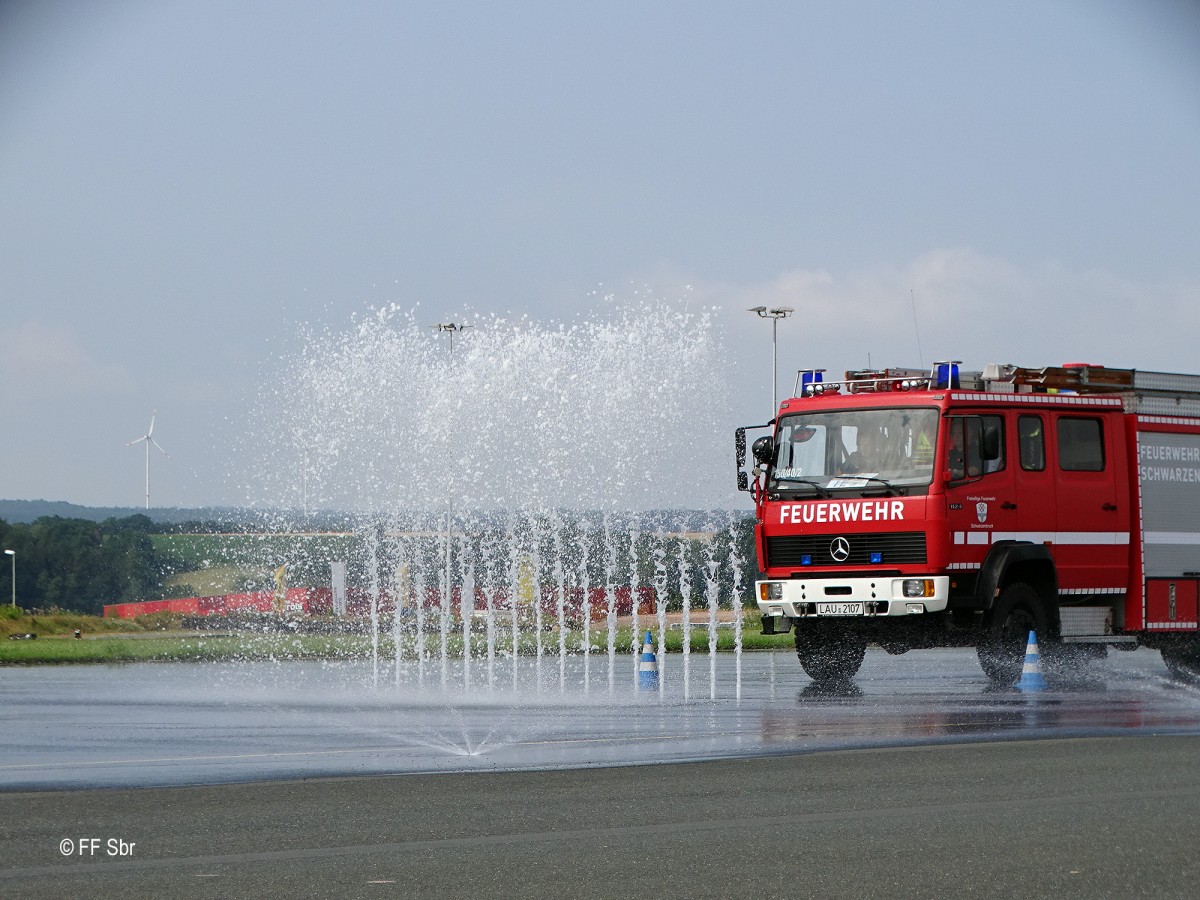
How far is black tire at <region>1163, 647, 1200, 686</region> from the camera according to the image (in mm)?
21172

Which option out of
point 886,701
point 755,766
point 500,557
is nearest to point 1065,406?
point 886,701

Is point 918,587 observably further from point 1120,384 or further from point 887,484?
point 1120,384

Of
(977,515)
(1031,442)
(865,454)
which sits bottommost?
(977,515)

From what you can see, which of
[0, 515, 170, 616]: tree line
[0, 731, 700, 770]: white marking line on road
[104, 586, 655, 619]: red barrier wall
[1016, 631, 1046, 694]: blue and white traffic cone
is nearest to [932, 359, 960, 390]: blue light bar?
[1016, 631, 1046, 694]: blue and white traffic cone

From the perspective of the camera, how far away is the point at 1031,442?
1905cm

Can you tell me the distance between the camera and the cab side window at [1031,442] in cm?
1895

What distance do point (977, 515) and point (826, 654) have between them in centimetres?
278

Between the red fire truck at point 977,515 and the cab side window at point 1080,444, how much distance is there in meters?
0.02

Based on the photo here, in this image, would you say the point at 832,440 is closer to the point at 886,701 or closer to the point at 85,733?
the point at 886,701

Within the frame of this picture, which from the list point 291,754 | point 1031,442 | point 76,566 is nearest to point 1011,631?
point 1031,442

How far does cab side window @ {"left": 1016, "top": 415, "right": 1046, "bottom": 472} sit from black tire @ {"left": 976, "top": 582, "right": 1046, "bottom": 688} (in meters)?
1.32

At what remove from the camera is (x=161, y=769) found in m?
11.7

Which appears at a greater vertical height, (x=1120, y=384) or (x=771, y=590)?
(x=1120, y=384)

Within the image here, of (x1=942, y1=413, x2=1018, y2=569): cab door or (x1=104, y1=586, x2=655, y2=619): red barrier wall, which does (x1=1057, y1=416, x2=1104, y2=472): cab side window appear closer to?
(x1=942, y1=413, x2=1018, y2=569): cab door
